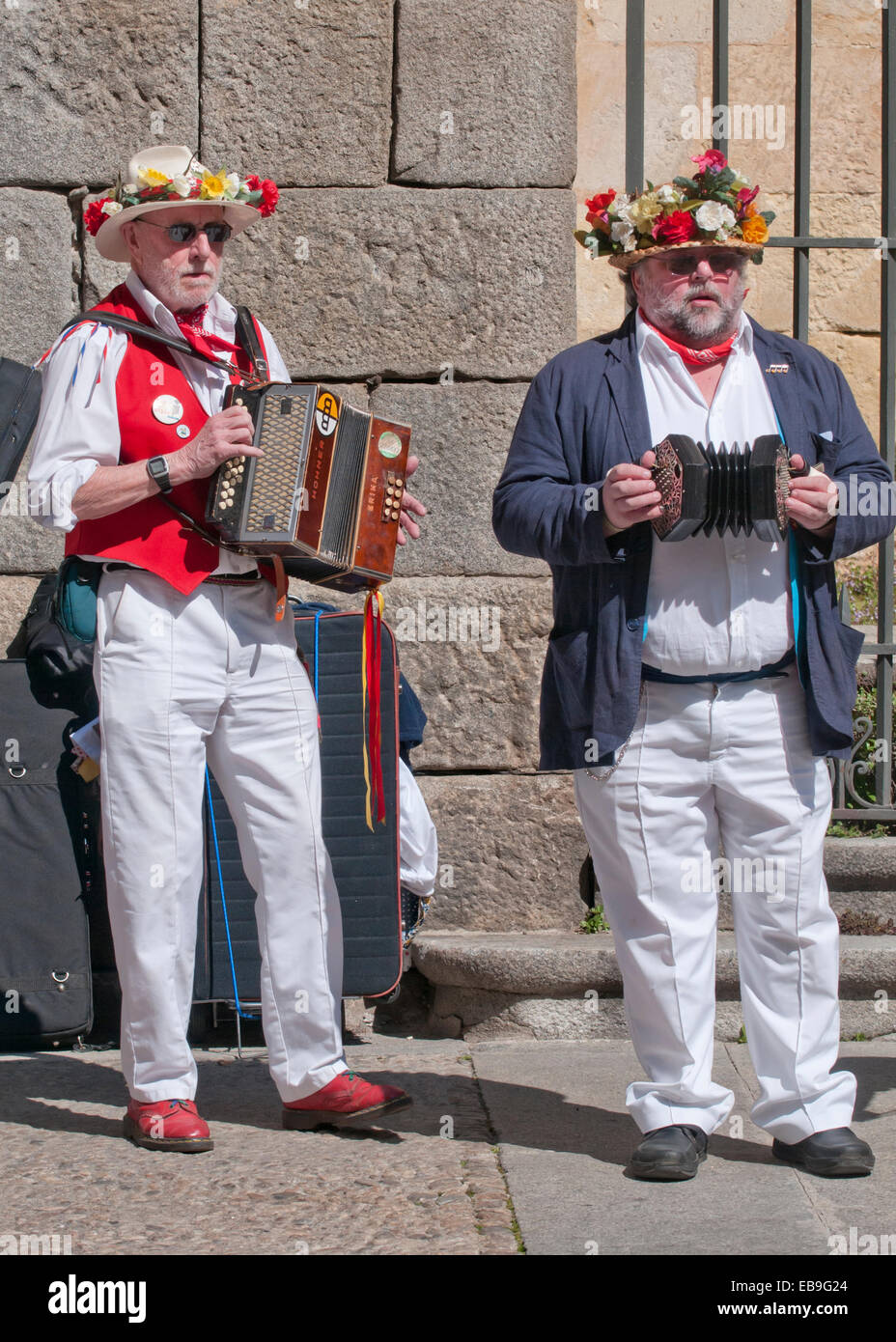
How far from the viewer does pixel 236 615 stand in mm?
3424

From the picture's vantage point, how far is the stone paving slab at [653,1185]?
280cm

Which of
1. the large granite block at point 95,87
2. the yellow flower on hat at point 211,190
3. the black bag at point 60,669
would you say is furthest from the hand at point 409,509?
the large granite block at point 95,87

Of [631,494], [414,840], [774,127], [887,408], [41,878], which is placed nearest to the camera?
[631,494]

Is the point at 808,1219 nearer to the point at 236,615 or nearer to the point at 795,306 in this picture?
the point at 236,615

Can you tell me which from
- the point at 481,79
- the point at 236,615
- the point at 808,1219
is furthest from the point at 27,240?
the point at 808,1219

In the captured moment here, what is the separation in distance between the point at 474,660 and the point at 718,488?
1.79m

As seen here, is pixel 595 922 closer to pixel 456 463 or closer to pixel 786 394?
pixel 456 463

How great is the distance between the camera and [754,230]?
3.33 m

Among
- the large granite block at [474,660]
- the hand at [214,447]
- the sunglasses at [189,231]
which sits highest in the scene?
the sunglasses at [189,231]

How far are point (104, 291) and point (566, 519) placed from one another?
2204 millimetres

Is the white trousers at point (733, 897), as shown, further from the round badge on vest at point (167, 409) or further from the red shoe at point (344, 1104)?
the round badge on vest at point (167, 409)

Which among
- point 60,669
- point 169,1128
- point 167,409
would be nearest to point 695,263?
point 167,409

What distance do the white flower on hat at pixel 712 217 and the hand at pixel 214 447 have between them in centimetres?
100

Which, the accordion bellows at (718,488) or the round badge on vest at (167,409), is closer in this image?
the accordion bellows at (718,488)
